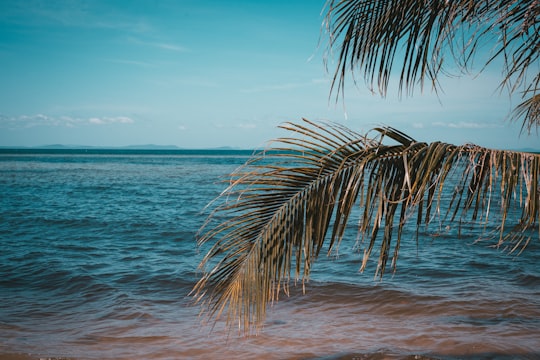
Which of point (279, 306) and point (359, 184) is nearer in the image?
point (359, 184)

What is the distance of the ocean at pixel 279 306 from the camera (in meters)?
5.11

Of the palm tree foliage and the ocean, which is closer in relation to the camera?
the palm tree foliage

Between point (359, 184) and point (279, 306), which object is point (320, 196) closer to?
point (359, 184)

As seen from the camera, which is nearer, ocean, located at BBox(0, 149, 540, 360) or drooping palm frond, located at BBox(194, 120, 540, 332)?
drooping palm frond, located at BBox(194, 120, 540, 332)

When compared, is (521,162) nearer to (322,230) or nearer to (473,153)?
(473,153)

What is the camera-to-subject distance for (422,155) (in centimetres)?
258

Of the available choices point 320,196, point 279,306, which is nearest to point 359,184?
point 320,196

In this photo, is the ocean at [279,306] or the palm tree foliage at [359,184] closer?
the palm tree foliage at [359,184]

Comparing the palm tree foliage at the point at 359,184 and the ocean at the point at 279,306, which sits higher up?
the palm tree foliage at the point at 359,184

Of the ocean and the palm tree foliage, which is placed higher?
the palm tree foliage

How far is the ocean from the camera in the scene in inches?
201

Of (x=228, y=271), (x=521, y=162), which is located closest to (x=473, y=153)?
(x=521, y=162)

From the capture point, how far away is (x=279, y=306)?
6.59 metres

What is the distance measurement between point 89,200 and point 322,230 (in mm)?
19710
